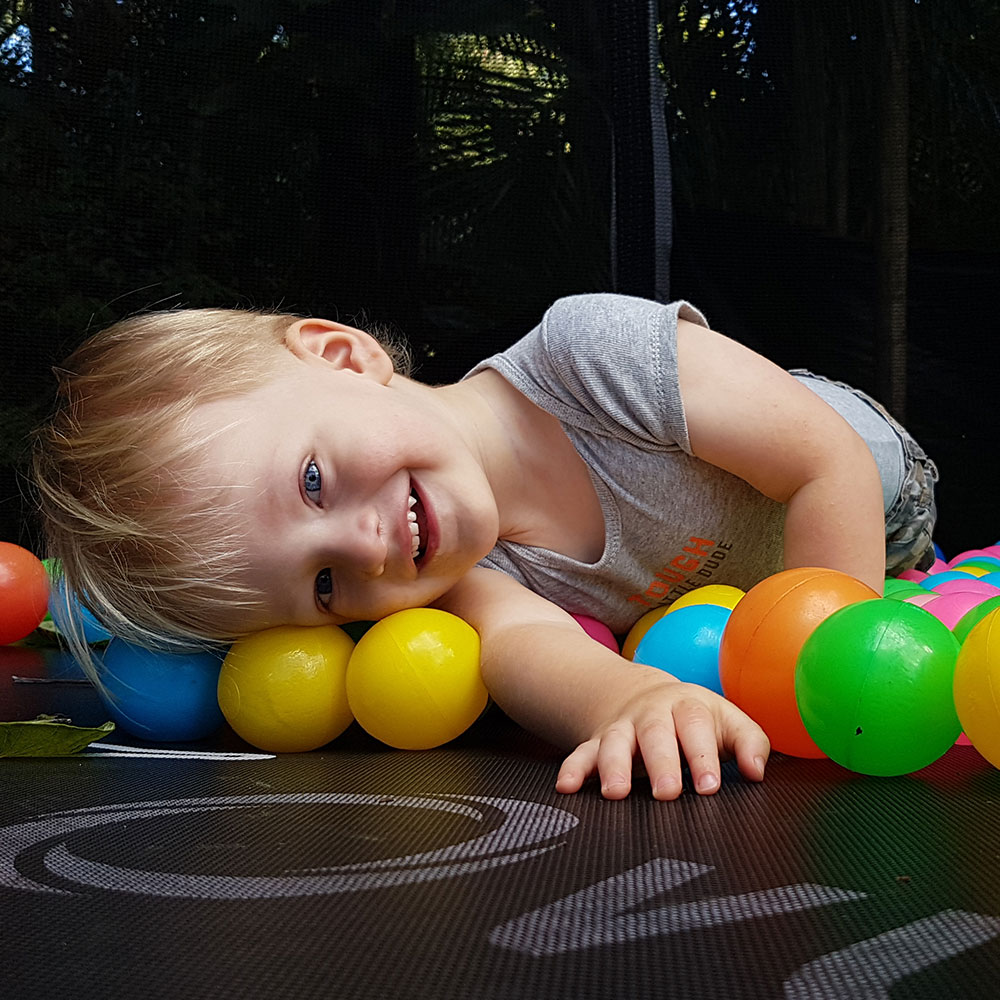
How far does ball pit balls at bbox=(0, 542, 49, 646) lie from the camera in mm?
1767

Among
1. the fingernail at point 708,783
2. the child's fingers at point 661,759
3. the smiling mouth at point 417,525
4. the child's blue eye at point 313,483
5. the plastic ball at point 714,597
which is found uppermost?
the child's blue eye at point 313,483

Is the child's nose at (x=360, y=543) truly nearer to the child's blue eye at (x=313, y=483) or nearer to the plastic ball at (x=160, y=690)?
the child's blue eye at (x=313, y=483)

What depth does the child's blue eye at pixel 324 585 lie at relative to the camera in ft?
3.80

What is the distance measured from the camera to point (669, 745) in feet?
2.76

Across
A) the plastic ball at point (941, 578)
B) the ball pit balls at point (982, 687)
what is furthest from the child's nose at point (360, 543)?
the plastic ball at point (941, 578)

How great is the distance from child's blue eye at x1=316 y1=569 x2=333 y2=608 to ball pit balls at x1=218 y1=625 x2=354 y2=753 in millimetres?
40

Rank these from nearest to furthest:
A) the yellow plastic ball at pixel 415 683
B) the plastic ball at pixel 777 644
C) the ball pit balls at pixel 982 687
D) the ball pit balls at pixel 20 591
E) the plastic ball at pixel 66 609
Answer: the ball pit balls at pixel 982 687 → the plastic ball at pixel 777 644 → the yellow plastic ball at pixel 415 683 → the plastic ball at pixel 66 609 → the ball pit balls at pixel 20 591

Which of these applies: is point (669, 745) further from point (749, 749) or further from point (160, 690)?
point (160, 690)

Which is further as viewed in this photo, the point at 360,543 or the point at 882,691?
the point at 360,543

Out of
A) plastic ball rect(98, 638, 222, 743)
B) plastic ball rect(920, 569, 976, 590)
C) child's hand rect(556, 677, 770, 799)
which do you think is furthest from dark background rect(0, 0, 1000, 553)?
child's hand rect(556, 677, 770, 799)

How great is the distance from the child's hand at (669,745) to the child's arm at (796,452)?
0.47m

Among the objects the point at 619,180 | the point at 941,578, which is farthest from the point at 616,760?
the point at 619,180

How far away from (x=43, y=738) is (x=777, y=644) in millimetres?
697

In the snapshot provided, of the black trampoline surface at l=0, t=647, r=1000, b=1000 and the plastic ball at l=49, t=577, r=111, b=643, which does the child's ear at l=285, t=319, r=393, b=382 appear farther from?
the black trampoline surface at l=0, t=647, r=1000, b=1000
